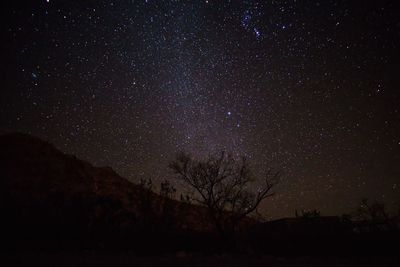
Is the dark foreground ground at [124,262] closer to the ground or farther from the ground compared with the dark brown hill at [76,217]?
closer to the ground

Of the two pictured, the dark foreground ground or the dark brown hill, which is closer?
the dark foreground ground

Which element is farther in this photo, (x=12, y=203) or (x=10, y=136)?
(x=10, y=136)

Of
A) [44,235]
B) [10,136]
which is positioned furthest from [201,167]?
[10,136]

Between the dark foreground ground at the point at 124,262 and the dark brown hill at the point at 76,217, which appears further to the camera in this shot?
the dark brown hill at the point at 76,217

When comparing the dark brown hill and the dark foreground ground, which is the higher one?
the dark brown hill

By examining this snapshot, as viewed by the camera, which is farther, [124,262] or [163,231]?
[163,231]

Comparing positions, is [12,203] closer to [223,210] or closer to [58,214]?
[58,214]

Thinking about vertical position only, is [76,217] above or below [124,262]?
above

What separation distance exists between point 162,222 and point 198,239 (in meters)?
3.28

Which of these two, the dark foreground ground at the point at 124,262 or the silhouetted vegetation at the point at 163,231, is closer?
the dark foreground ground at the point at 124,262

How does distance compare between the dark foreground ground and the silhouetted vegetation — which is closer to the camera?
the dark foreground ground

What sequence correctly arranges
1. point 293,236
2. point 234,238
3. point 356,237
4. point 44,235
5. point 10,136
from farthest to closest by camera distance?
point 10,136, point 234,238, point 293,236, point 356,237, point 44,235

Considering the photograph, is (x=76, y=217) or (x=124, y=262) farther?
(x=76, y=217)

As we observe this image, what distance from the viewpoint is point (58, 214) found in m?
21.5
